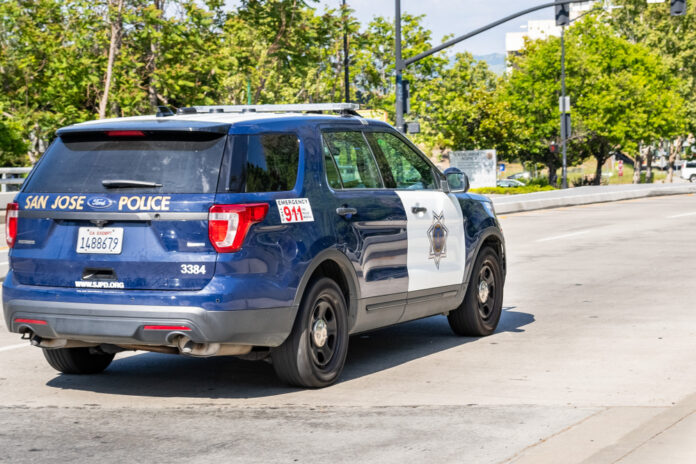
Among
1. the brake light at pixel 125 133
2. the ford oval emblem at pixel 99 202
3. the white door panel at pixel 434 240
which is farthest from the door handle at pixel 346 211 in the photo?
the ford oval emblem at pixel 99 202

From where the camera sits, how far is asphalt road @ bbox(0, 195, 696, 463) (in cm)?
573

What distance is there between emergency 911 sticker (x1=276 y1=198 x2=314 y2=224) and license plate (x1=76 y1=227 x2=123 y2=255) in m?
0.98

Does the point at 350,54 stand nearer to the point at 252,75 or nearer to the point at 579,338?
the point at 252,75

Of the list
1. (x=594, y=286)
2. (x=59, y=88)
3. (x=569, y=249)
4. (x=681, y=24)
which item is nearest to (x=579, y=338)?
(x=594, y=286)

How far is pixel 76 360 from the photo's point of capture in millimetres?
7961

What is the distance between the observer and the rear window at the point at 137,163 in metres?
6.89

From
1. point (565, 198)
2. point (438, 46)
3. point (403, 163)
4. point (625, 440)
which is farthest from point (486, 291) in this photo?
point (565, 198)

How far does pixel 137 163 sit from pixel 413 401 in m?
2.21

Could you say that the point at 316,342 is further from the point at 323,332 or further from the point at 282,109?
the point at 282,109

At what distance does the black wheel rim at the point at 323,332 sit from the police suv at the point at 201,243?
10 millimetres

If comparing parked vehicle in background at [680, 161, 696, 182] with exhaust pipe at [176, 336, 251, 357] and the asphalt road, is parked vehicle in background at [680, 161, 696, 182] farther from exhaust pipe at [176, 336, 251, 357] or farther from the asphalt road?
exhaust pipe at [176, 336, 251, 357]

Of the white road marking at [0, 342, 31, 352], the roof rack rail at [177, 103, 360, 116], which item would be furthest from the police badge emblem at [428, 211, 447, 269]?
the white road marking at [0, 342, 31, 352]

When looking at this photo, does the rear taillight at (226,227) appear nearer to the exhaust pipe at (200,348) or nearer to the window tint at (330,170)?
the exhaust pipe at (200,348)

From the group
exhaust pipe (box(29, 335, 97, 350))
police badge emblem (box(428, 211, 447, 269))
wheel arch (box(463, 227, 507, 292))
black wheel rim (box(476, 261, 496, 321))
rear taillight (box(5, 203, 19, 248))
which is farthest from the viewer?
black wheel rim (box(476, 261, 496, 321))
